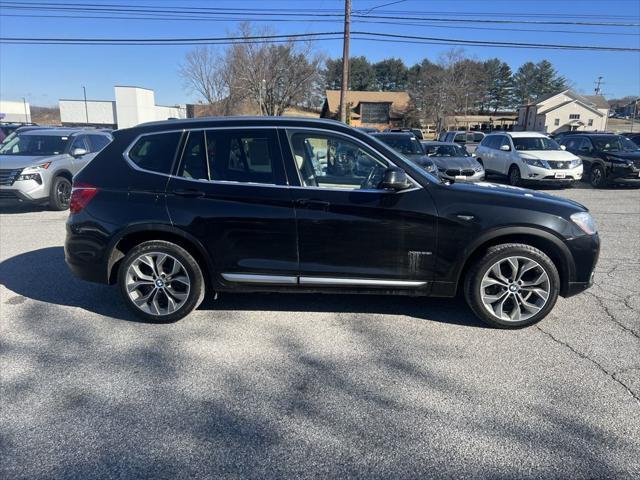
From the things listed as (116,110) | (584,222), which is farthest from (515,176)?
(116,110)

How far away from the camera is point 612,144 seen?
15.3 metres

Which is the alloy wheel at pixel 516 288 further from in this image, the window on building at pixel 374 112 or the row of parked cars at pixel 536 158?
the window on building at pixel 374 112

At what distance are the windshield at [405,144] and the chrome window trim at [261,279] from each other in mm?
9512

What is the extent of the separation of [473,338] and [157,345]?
2684mm

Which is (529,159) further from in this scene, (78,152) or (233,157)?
(78,152)

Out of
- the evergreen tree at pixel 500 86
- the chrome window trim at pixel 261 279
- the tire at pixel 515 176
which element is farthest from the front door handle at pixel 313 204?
the evergreen tree at pixel 500 86

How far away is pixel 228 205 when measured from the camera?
13.2ft

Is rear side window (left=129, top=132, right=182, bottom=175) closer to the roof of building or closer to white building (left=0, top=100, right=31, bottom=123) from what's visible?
the roof of building

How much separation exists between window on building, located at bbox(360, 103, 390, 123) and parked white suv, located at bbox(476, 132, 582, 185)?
2126 inches

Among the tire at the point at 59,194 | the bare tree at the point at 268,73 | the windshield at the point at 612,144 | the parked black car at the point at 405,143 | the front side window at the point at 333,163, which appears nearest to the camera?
the front side window at the point at 333,163

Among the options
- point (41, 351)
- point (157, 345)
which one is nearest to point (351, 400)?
point (157, 345)

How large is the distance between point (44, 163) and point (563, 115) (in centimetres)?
7409

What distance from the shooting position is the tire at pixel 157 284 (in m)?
4.16

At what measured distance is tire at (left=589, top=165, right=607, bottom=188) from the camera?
14391 mm
